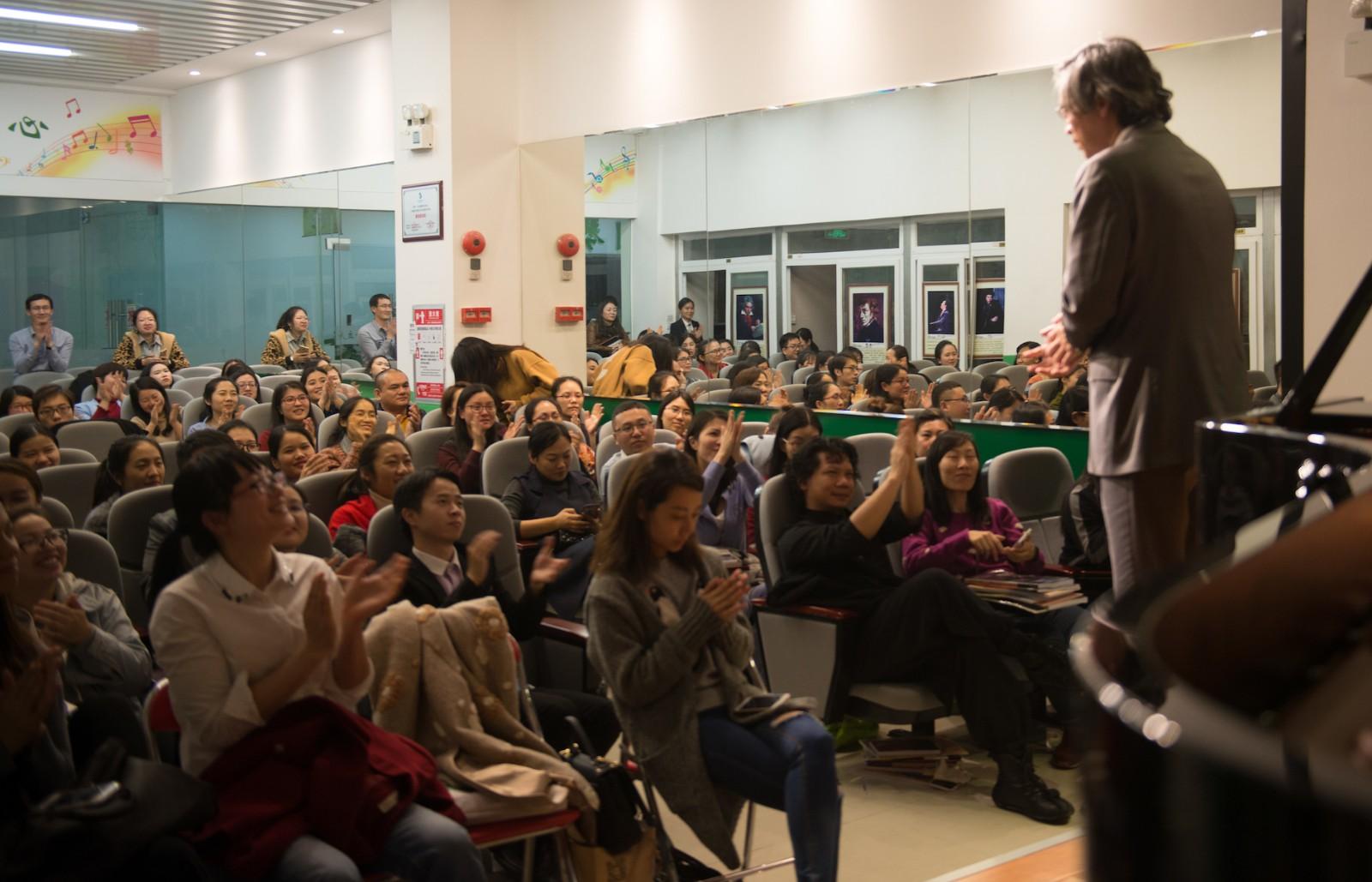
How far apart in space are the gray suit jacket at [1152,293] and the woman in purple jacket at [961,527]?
78.5 inches

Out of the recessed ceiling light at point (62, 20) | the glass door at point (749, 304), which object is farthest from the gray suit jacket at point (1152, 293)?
the recessed ceiling light at point (62, 20)

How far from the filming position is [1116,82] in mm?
2936

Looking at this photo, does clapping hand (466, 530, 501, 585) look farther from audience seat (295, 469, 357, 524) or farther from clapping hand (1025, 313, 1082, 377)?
audience seat (295, 469, 357, 524)

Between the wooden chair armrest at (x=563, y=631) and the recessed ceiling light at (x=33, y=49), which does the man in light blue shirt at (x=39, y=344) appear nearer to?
the recessed ceiling light at (x=33, y=49)

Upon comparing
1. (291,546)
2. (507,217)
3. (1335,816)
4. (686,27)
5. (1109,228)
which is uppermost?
(686,27)

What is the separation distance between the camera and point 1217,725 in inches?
41.9

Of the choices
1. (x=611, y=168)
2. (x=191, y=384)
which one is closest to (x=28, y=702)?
(x=611, y=168)

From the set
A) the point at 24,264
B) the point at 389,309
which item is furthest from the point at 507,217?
the point at 24,264

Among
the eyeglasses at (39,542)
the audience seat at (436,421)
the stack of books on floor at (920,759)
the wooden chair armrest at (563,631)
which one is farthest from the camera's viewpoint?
the audience seat at (436,421)

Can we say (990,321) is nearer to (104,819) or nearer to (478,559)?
(478,559)

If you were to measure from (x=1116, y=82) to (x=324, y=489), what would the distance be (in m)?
3.61

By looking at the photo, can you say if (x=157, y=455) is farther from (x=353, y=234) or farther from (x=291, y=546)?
(x=353, y=234)

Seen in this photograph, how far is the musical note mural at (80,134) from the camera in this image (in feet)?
50.2

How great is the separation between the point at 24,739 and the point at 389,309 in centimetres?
1064
